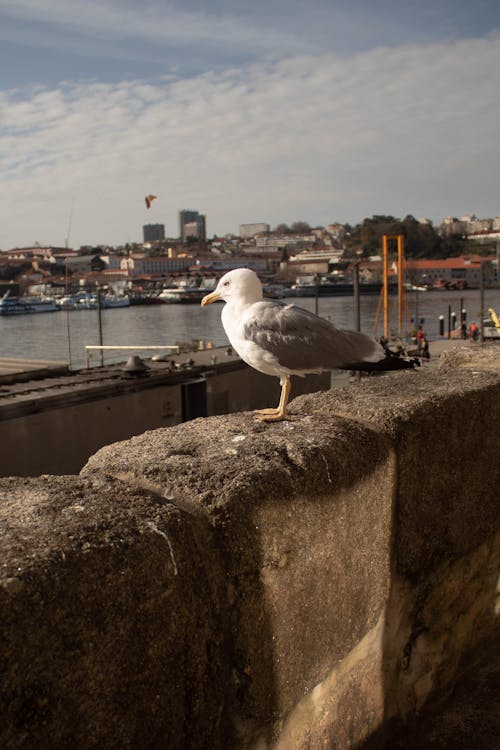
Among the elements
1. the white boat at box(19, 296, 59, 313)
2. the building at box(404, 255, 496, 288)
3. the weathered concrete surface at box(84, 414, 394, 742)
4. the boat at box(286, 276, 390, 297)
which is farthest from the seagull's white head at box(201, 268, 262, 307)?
the building at box(404, 255, 496, 288)

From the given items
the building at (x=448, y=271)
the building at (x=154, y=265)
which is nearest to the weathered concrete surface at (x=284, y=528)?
the building at (x=154, y=265)

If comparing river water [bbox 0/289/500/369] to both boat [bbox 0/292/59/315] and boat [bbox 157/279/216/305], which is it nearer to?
boat [bbox 0/292/59/315]

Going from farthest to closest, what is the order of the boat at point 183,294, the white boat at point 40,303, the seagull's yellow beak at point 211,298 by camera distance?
the boat at point 183,294 → the white boat at point 40,303 → the seagull's yellow beak at point 211,298

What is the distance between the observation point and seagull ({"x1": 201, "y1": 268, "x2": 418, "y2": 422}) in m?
3.11

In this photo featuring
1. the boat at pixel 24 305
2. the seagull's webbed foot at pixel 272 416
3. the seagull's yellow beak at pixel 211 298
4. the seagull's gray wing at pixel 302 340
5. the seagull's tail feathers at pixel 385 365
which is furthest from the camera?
the boat at pixel 24 305

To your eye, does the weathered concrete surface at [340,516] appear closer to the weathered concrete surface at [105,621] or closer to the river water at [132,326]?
the weathered concrete surface at [105,621]

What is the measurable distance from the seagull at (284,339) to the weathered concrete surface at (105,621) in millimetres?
1448

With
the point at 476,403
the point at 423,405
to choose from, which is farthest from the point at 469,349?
the point at 423,405

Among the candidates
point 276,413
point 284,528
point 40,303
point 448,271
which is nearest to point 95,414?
point 276,413

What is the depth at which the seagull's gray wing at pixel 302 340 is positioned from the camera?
310cm

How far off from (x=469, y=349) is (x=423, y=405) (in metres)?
1.42

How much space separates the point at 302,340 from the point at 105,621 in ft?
6.29

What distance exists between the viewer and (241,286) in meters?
3.21

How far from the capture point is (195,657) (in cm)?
160
